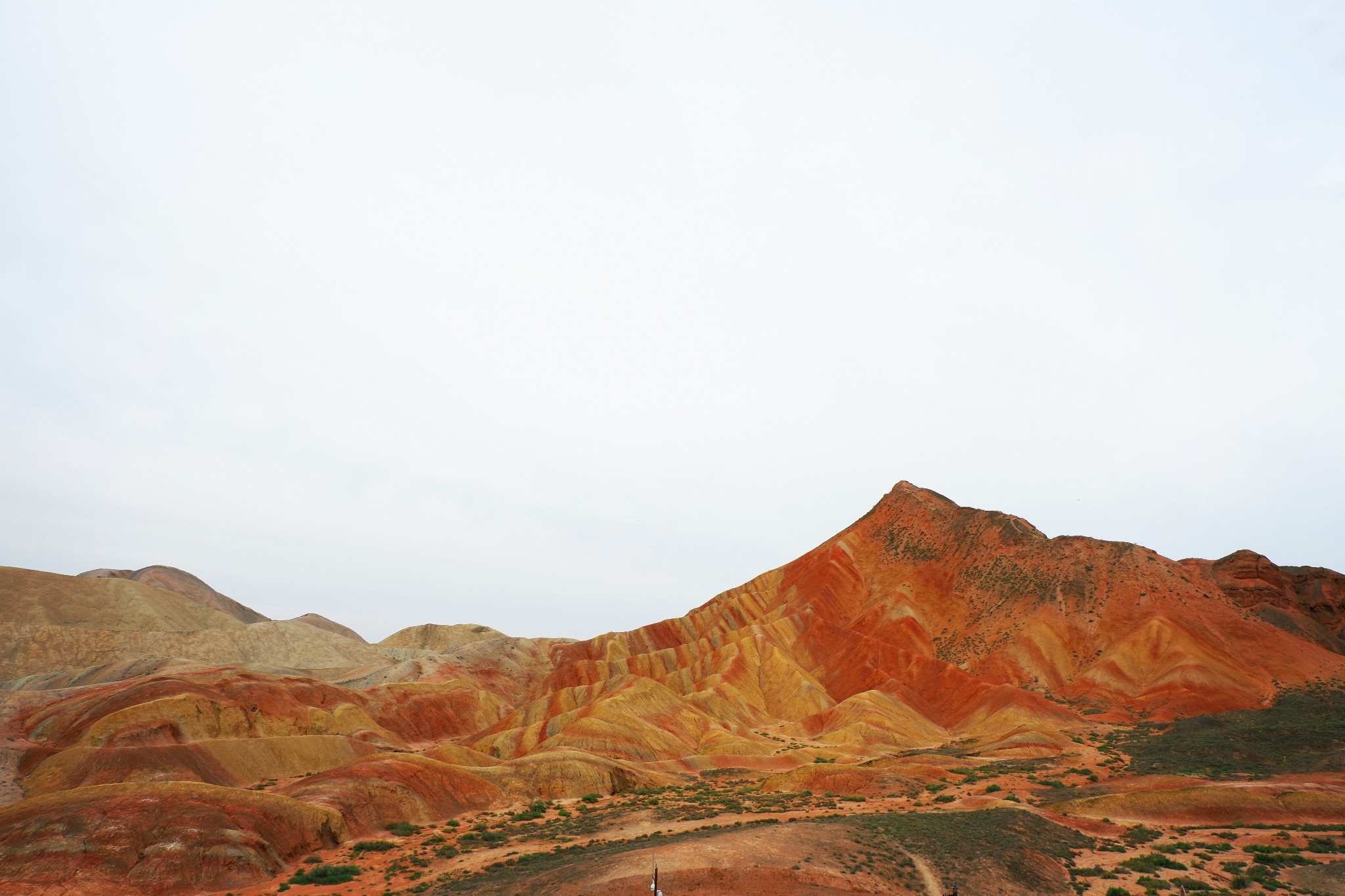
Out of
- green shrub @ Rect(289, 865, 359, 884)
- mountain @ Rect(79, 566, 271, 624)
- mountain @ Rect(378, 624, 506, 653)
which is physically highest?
mountain @ Rect(79, 566, 271, 624)

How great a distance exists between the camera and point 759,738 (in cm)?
8706

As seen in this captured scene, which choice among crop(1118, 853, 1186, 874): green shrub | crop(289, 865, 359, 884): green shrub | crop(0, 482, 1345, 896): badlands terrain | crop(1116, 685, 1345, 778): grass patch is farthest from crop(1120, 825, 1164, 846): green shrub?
crop(289, 865, 359, 884): green shrub

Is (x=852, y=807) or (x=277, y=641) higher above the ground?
(x=277, y=641)

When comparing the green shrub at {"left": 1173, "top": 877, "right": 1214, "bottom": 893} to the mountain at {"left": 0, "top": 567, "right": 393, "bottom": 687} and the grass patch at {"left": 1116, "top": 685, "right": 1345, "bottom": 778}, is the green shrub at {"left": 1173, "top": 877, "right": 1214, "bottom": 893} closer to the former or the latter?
the grass patch at {"left": 1116, "top": 685, "right": 1345, "bottom": 778}

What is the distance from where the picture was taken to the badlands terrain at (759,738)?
36.1m

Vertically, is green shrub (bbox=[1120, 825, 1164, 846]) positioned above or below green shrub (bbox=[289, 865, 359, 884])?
below

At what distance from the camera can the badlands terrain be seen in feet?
119

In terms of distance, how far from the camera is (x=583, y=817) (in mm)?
52500

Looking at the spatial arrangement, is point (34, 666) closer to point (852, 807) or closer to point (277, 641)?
point (277, 641)

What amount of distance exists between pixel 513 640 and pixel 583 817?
421 ft

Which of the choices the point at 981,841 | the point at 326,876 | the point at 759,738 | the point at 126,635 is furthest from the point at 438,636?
the point at 981,841

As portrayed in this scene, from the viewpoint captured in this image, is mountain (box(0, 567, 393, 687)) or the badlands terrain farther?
mountain (box(0, 567, 393, 687))

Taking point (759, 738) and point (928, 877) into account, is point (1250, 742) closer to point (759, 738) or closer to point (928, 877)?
point (759, 738)

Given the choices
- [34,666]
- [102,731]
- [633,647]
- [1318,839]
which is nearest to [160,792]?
[102,731]
